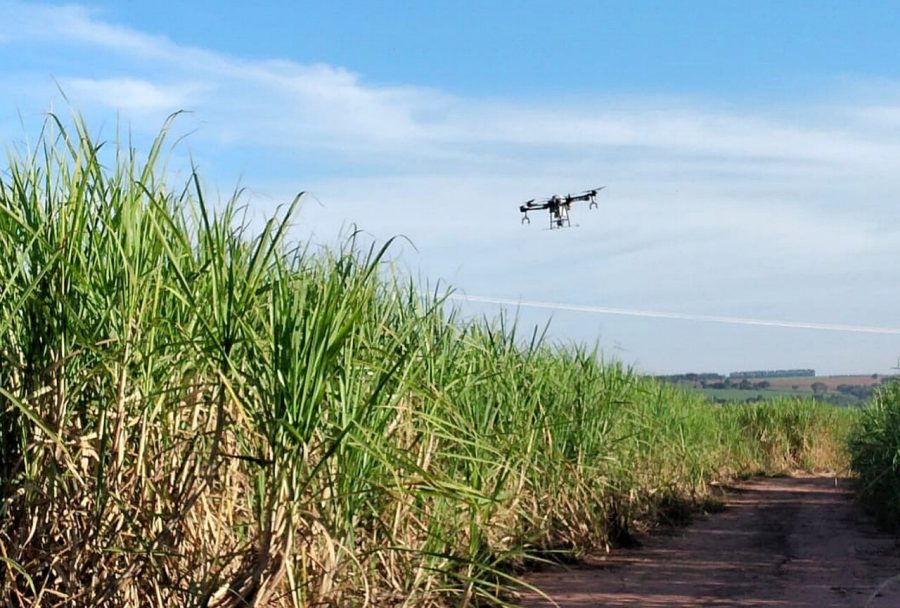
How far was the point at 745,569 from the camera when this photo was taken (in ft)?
23.1

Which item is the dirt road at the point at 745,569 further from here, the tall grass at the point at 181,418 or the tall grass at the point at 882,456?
the tall grass at the point at 181,418

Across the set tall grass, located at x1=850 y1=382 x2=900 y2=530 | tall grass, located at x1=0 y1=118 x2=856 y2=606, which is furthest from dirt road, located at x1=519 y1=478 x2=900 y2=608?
tall grass, located at x1=0 y1=118 x2=856 y2=606

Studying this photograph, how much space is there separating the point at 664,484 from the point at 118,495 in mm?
6521

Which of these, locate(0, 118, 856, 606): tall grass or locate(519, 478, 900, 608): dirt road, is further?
locate(519, 478, 900, 608): dirt road

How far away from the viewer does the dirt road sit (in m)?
5.87

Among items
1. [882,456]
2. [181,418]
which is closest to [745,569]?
[882,456]

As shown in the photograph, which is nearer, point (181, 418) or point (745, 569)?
point (181, 418)

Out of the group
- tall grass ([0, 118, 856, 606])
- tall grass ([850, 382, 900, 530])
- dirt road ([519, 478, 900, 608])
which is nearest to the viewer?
tall grass ([0, 118, 856, 606])

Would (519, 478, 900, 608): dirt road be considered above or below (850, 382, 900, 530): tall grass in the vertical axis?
below

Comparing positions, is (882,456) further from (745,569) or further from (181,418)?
(181,418)

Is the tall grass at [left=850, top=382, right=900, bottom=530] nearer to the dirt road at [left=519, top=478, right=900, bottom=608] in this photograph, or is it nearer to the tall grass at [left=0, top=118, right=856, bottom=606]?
the dirt road at [left=519, top=478, right=900, bottom=608]

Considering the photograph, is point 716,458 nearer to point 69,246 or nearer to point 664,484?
point 664,484

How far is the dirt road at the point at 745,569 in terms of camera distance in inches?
231

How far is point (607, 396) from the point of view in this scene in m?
7.65
